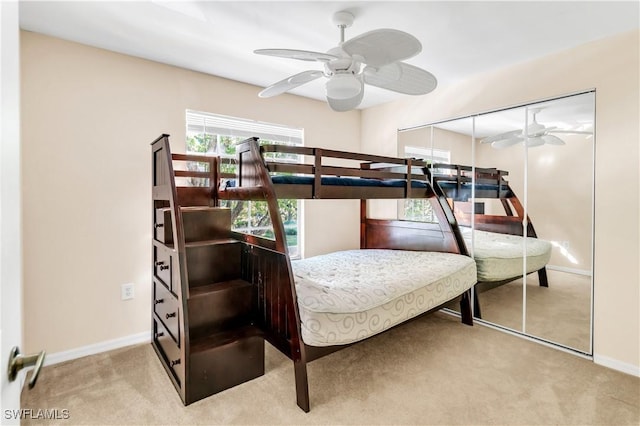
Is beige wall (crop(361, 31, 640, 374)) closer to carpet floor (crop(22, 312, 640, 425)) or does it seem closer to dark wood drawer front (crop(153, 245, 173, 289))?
carpet floor (crop(22, 312, 640, 425))

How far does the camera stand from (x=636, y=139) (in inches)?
84.2

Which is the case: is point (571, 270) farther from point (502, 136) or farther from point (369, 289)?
point (369, 289)

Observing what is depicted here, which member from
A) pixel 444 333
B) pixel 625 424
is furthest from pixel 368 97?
pixel 625 424

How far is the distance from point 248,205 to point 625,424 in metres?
3.09

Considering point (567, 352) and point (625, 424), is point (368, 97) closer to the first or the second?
point (567, 352)

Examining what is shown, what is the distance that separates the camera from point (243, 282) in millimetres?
2203

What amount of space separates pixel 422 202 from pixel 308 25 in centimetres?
216

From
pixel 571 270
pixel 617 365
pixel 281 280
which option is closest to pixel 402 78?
pixel 281 280

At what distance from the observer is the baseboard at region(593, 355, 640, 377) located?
7.09ft

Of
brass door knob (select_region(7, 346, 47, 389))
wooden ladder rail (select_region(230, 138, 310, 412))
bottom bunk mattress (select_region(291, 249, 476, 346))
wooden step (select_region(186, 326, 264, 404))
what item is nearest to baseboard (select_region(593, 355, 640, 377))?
bottom bunk mattress (select_region(291, 249, 476, 346))

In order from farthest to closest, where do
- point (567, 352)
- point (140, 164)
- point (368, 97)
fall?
point (368, 97) < point (140, 164) < point (567, 352)

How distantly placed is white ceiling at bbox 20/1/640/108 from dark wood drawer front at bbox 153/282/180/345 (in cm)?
177

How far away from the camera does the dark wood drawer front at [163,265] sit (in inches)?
79.9

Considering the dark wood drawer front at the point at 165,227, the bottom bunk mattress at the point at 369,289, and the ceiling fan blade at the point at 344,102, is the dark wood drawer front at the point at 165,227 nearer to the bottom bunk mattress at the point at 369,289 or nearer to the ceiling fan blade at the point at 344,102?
the bottom bunk mattress at the point at 369,289
